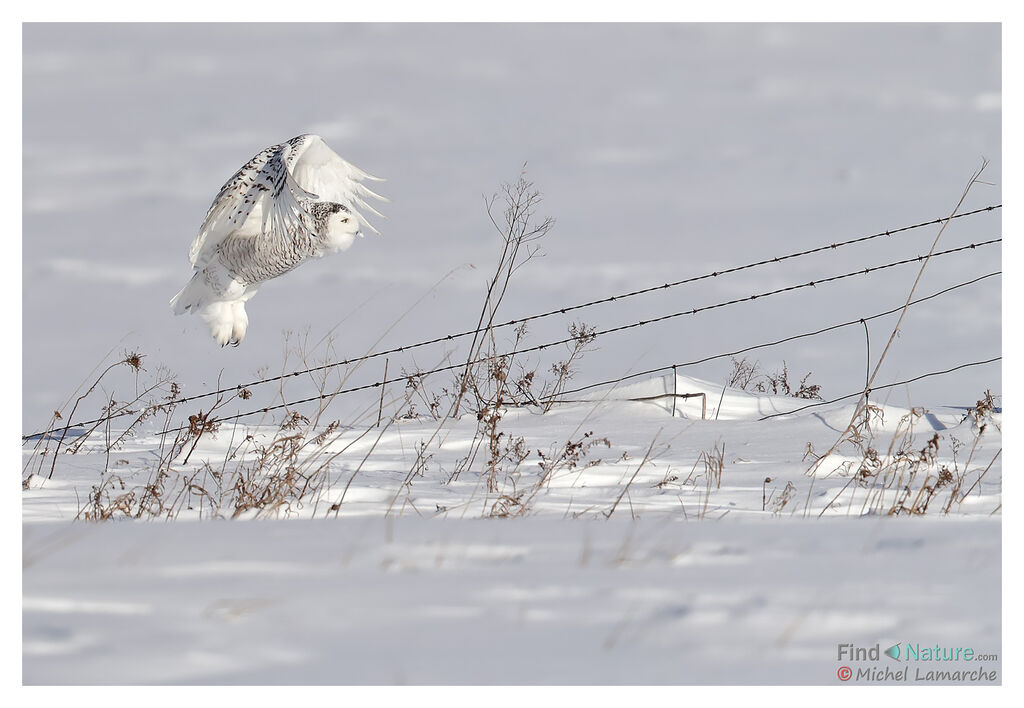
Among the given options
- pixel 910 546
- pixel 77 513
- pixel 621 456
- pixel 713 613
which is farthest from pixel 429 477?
pixel 713 613

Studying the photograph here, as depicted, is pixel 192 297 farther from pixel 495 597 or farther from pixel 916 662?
pixel 916 662

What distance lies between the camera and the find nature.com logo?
6.02 ft

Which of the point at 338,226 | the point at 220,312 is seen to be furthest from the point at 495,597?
the point at 220,312

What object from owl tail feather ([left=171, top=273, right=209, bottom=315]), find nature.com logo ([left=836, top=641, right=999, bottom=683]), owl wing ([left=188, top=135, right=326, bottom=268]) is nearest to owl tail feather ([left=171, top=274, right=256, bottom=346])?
owl tail feather ([left=171, top=273, right=209, bottom=315])

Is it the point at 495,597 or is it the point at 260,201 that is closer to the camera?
the point at 495,597

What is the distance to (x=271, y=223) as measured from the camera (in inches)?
204

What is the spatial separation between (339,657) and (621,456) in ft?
11.1

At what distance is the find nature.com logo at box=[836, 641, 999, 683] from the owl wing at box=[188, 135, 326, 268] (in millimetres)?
3331

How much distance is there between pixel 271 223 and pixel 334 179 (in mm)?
483

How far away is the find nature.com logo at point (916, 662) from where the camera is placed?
1834 millimetres

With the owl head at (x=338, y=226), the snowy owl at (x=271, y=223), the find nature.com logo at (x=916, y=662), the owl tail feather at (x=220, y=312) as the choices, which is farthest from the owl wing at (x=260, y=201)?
the find nature.com logo at (x=916, y=662)

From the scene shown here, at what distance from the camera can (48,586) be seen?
2158mm

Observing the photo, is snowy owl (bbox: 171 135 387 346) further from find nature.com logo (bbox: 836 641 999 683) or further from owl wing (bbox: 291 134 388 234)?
find nature.com logo (bbox: 836 641 999 683)

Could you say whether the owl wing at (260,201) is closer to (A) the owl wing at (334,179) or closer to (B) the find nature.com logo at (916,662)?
(A) the owl wing at (334,179)
